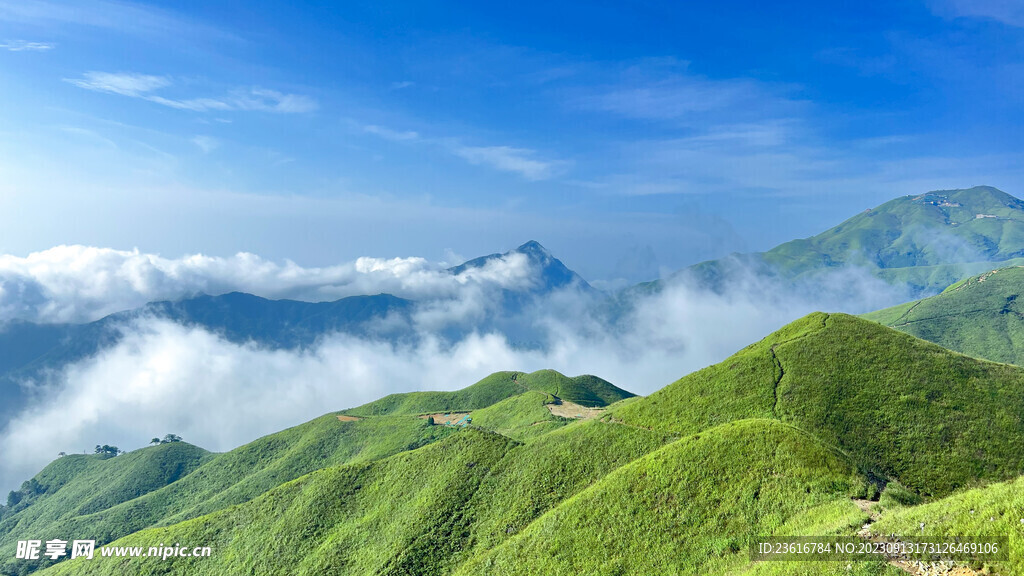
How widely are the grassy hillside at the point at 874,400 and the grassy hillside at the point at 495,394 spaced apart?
3237 inches

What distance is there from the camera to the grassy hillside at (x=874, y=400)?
5925cm

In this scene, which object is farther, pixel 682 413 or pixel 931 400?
pixel 682 413

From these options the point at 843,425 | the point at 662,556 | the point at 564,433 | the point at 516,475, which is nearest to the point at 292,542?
the point at 516,475

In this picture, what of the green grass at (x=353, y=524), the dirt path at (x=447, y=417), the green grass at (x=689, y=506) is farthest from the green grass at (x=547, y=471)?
the dirt path at (x=447, y=417)

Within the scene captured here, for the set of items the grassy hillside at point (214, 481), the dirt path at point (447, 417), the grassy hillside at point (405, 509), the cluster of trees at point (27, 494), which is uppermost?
the grassy hillside at point (405, 509)

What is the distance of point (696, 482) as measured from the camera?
158 feet

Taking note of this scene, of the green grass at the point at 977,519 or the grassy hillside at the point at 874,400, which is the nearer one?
the green grass at the point at 977,519

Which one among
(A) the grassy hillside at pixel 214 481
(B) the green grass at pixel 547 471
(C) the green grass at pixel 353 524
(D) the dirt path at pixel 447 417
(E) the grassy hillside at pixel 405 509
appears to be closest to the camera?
(B) the green grass at pixel 547 471

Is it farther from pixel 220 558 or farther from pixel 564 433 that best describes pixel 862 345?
pixel 220 558

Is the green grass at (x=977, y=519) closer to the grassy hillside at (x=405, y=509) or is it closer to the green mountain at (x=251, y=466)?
the grassy hillside at (x=405, y=509)

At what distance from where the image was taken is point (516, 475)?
66312 millimetres

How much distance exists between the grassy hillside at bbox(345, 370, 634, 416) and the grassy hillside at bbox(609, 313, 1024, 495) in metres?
82.2

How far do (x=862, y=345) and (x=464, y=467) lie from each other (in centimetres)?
6249

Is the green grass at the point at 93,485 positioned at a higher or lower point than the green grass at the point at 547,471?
lower
